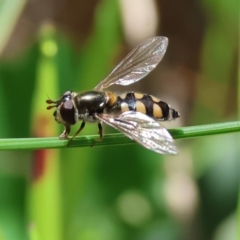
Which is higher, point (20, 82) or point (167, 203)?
point (20, 82)

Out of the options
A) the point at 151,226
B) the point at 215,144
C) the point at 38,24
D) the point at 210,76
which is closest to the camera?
the point at 151,226

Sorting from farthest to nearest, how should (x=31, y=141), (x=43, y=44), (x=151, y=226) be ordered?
(x=151, y=226) → (x=43, y=44) → (x=31, y=141)

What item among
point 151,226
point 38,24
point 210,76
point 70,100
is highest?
point 38,24

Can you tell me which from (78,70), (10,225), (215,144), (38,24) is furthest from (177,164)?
(38,24)

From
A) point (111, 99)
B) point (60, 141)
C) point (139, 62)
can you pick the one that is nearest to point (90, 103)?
point (111, 99)

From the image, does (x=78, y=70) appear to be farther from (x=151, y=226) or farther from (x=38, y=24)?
(x=38, y=24)

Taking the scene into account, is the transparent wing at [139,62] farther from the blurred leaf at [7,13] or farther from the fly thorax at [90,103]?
the blurred leaf at [7,13]

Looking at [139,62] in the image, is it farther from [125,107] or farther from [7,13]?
[7,13]
